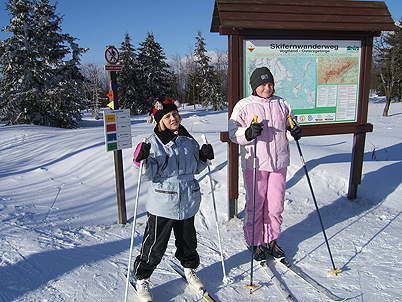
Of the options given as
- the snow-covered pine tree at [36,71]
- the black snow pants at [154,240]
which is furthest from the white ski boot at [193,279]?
the snow-covered pine tree at [36,71]

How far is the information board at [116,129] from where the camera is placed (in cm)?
402

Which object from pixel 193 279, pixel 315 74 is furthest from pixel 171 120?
pixel 315 74

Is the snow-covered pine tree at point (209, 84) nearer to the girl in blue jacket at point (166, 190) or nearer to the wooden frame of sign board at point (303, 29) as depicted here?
the wooden frame of sign board at point (303, 29)

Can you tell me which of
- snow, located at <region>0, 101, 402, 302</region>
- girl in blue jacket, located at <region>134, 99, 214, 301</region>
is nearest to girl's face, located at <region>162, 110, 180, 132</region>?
girl in blue jacket, located at <region>134, 99, 214, 301</region>

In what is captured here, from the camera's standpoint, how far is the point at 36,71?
22531mm

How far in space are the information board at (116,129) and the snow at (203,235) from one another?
116 cm

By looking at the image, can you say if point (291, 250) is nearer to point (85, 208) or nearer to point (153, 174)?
point (153, 174)

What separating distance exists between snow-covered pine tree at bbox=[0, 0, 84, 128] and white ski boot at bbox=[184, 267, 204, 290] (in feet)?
74.0

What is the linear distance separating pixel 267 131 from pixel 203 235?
1.66 metres

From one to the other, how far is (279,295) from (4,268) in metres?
2.67

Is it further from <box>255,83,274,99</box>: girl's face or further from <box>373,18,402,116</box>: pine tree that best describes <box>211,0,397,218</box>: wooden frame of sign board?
<box>373,18,402,116</box>: pine tree

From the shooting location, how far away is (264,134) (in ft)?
10.5

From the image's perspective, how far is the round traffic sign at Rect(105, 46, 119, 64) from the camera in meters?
3.99

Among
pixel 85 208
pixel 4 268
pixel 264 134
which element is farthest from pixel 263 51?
pixel 4 268
